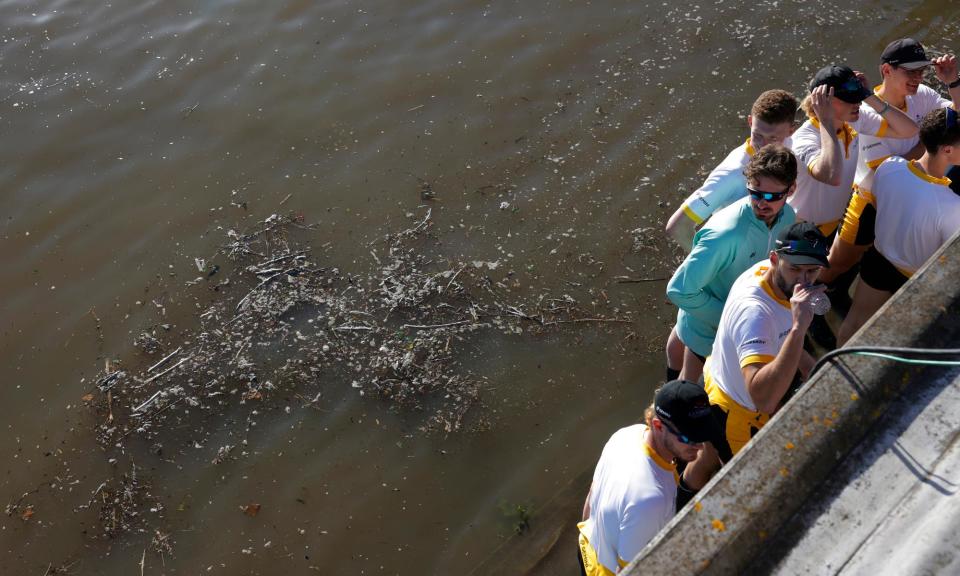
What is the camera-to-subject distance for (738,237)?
4656 millimetres

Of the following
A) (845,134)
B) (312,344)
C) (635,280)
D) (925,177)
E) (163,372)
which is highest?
(845,134)

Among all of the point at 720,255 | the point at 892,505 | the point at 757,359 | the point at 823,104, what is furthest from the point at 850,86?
the point at 892,505

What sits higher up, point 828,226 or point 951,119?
point 951,119

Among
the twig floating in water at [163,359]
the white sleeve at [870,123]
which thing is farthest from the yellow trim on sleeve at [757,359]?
the twig floating in water at [163,359]

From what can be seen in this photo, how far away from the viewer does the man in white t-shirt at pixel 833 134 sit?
5207 millimetres

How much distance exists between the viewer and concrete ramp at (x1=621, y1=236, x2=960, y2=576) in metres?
3.15

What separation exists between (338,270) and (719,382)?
3882 millimetres

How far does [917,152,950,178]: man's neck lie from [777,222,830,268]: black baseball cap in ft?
4.78

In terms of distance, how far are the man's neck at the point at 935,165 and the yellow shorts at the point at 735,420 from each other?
2055 millimetres

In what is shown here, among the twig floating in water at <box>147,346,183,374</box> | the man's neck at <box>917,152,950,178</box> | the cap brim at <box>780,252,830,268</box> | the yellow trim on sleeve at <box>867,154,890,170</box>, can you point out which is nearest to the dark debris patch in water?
the twig floating in water at <box>147,346,183,374</box>

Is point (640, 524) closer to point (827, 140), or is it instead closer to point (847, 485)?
point (847, 485)

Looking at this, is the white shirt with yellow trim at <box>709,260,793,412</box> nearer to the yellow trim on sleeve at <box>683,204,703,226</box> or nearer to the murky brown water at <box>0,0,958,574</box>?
the yellow trim on sleeve at <box>683,204,703,226</box>

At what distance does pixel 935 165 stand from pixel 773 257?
5.44 feet

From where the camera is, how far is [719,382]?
4453mm
